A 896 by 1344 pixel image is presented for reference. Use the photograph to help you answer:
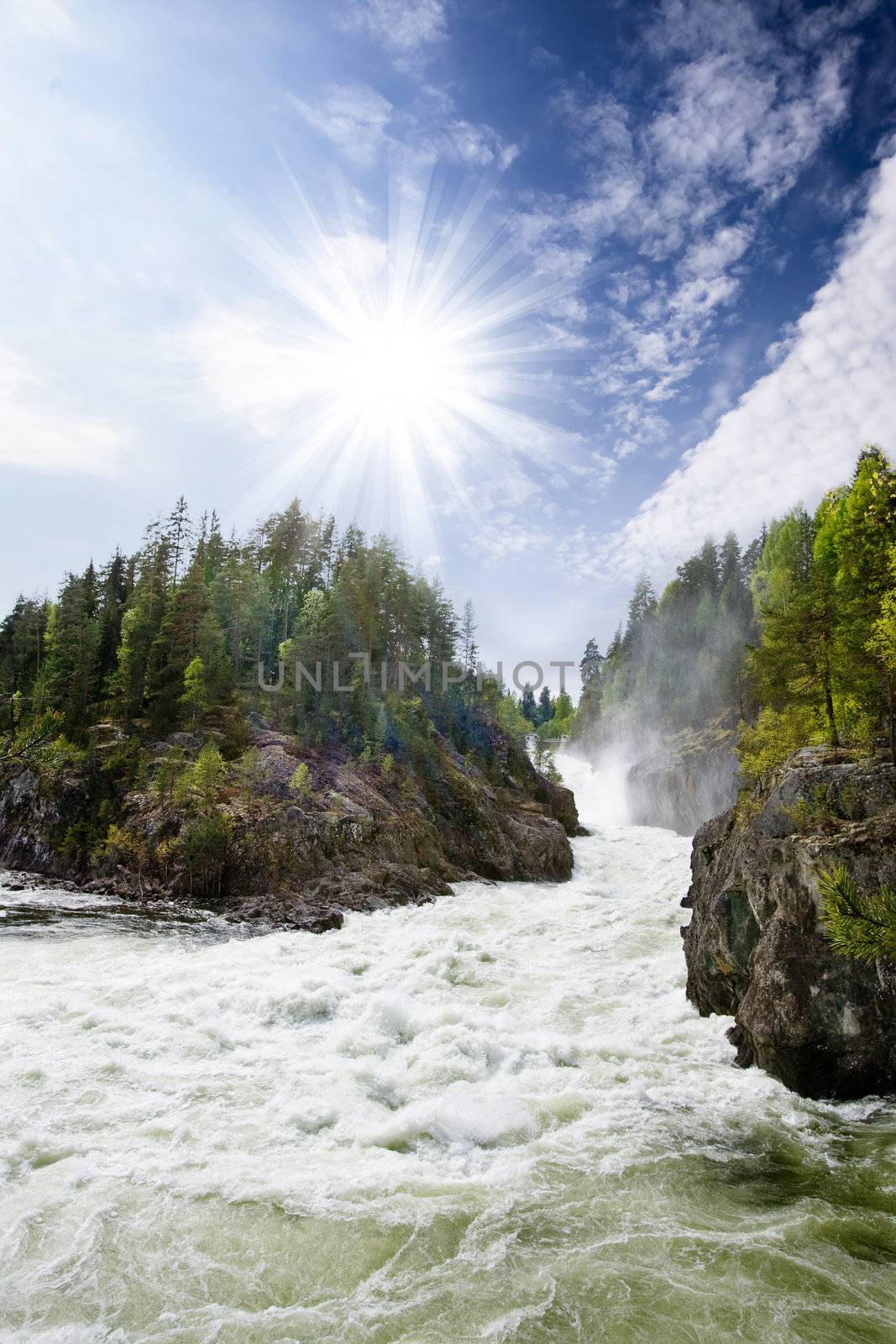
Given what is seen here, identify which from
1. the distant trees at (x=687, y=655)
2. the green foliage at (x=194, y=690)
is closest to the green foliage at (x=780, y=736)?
the green foliage at (x=194, y=690)

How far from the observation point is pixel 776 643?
25.8 m

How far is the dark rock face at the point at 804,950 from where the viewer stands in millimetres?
11500

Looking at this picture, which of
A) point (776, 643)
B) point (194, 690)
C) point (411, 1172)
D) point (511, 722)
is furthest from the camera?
point (511, 722)

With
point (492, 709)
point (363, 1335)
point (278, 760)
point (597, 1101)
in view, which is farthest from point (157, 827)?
point (492, 709)

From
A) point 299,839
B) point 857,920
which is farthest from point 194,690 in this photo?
point 857,920

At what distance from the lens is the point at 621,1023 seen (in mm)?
15391

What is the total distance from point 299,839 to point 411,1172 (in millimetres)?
25344

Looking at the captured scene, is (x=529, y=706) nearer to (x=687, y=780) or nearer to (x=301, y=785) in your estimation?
(x=687, y=780)

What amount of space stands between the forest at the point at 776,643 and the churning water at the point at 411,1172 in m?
9.61

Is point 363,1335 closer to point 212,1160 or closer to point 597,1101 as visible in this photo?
point 212,1160

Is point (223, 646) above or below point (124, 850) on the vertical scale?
above

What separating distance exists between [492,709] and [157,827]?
44266mm

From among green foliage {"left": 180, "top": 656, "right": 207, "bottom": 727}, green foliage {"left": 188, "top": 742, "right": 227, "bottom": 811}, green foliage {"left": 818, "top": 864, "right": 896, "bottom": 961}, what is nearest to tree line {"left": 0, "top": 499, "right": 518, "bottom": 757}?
green foliage {"left": 180, "top": 656, "right": 207, "bottom": 727}

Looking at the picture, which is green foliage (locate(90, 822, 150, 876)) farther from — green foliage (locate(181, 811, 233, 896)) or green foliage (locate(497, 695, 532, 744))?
green foliage (locate(497, 695, 532, 744))
